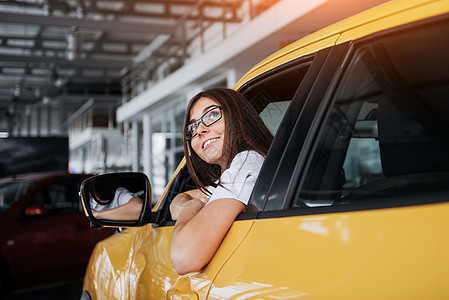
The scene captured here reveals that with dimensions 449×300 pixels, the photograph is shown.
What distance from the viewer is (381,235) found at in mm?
792

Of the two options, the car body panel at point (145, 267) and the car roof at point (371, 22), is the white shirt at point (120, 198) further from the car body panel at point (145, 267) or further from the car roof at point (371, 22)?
the car roof at point (371, 22)

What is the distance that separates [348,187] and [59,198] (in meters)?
5.06

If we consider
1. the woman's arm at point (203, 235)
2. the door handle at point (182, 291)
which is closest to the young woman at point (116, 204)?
the door handle at point (182, 291)

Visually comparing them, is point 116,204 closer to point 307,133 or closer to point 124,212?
point 124,212

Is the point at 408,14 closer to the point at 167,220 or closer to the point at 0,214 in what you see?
the point at 167,220

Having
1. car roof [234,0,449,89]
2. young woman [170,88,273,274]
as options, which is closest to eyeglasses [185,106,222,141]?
young woman [170,88,273,274]

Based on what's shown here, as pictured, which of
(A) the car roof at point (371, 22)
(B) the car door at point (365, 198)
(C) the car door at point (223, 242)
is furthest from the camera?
(C) the car door at point (223, 242)

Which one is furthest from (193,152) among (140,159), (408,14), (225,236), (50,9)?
(140,159)

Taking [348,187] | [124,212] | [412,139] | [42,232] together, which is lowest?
[42,232]

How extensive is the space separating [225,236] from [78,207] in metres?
5.08

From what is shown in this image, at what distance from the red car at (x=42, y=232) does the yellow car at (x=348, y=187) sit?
4458 mm

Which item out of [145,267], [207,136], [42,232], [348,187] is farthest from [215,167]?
[42,232]

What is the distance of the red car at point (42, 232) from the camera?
17.7ft

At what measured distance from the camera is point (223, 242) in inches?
47.3
